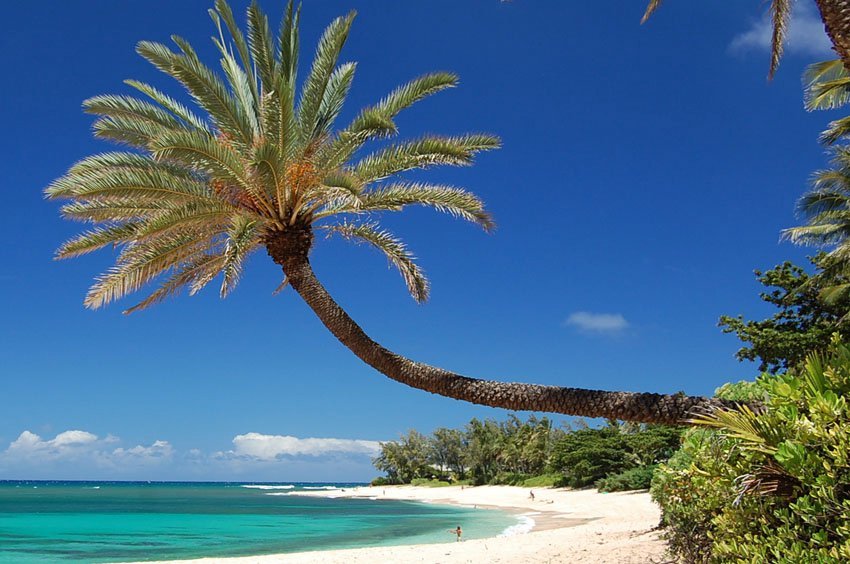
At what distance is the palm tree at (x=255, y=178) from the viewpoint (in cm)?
958

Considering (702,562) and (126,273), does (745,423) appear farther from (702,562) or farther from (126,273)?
(126,273)

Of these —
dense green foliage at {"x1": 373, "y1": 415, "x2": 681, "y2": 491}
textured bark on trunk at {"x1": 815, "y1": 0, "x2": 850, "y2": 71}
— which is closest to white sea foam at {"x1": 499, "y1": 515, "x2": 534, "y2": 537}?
dense green foliage at {"x1": 373, "y1": 415, "x2": 681, "y2": 491}

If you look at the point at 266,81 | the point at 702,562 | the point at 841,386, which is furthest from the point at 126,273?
the point at 841,386

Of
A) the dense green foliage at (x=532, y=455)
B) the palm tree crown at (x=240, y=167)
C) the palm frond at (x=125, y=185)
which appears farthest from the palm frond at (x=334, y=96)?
the dense green foliage at (x=532, y=455)

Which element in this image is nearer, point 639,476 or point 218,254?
point 218,254

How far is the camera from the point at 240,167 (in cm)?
995

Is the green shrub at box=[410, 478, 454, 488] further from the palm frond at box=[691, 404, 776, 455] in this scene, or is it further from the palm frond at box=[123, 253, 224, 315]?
the palm frond at box=[691, 404, 776, 455]

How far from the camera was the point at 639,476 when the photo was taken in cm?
4312

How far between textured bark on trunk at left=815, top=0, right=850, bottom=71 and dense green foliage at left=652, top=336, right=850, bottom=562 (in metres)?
3.27

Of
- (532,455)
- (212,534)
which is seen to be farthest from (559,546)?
(532,455)

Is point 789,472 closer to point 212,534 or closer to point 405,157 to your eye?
point 405,157

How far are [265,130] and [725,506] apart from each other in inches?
296

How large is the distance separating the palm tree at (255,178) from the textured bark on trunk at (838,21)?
16.8ft

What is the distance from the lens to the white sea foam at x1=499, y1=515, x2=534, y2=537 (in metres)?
28.7
